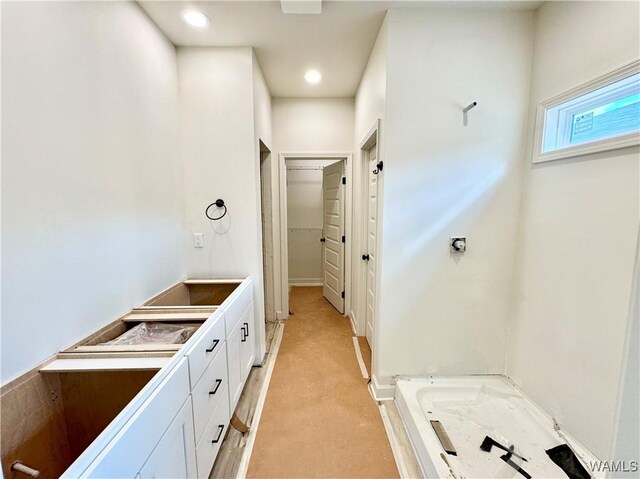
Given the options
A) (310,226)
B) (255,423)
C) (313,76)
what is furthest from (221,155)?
(310,226)

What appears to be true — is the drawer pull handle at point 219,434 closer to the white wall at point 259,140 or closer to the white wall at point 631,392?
the white wall at point 259,140

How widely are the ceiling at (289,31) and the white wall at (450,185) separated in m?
0.21

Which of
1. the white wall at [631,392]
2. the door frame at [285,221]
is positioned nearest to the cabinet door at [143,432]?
the white wall at [631,392]

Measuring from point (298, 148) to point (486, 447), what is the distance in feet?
10.1

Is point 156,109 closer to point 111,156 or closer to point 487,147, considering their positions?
point 111,156

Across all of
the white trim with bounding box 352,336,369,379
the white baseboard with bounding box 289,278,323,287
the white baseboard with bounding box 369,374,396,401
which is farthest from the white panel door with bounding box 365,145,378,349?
the white baseboard with bounding box 289,278,323,287

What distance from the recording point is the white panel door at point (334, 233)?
3.45 meters

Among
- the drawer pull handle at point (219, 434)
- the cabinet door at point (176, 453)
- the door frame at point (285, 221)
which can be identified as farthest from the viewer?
the door frame at point (285, 221)

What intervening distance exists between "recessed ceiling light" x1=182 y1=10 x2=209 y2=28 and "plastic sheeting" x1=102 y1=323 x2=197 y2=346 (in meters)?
1.99

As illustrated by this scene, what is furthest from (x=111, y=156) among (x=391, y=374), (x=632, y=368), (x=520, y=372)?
(x=520, y=372)

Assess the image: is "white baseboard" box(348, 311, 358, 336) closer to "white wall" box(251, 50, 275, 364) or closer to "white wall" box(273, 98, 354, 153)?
"white wall" box(251, 50, 275, 364)

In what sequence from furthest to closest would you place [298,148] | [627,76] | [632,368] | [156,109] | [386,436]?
[298,148] < [156,109] < [386,436] < [627,76] < [632,368]

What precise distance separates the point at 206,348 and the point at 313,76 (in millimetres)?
2574

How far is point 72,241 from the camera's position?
3.86ft
